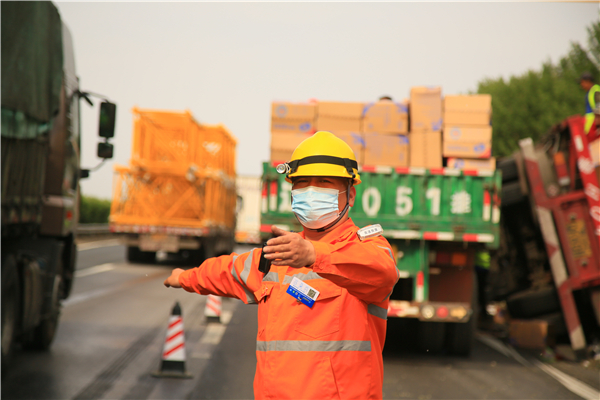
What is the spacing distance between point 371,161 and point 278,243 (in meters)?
6.32

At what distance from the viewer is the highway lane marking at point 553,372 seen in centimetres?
655

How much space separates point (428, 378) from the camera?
709 centimetres

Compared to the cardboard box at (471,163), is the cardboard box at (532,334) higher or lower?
lower

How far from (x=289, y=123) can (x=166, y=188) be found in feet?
40.9

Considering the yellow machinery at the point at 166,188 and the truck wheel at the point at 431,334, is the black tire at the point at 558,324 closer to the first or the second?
the truck wheel at the point at 431,334

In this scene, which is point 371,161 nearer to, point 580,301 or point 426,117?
point 426,117

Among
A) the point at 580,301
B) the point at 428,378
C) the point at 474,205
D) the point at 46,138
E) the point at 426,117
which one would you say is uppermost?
the point at 426,117

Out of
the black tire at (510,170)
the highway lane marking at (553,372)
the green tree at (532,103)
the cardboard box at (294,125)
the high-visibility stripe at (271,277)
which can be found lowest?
the highway lane marking at (553,372)

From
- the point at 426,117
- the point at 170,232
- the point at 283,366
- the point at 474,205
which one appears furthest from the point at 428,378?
the point at 170,232

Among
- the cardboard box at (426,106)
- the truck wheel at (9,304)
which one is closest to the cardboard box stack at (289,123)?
the cardboard box at (426,106)

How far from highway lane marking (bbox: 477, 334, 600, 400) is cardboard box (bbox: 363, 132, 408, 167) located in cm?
299

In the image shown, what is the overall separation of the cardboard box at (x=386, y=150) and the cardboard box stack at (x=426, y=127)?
0.11m

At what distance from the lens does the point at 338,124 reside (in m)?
8.60

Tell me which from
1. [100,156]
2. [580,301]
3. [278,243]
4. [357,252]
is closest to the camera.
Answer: [278,243]
